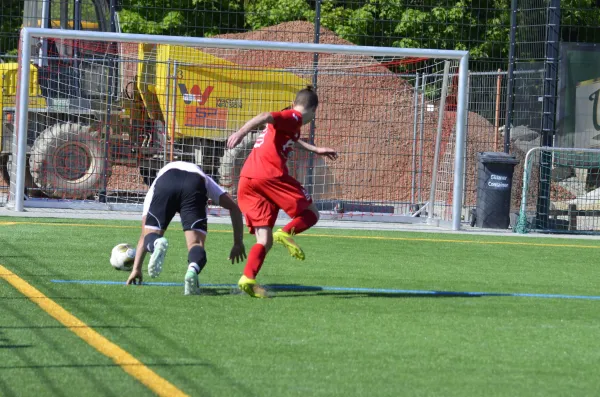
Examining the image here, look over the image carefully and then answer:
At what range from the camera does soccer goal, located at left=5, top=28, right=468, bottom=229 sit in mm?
17156

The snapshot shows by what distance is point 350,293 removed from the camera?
8.62 meters

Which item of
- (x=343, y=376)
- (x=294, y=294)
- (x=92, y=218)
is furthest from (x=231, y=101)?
(x=343, y=376)

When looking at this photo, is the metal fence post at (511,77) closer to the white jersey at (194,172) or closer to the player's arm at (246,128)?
the white jersey at (194,172)

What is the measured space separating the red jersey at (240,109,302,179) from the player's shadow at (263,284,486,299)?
953 mm

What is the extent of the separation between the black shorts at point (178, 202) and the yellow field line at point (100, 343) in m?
1.05

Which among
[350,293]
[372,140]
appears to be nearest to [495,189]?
[372,140]

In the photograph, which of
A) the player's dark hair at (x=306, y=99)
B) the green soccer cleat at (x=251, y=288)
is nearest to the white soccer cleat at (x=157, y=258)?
the green soccer cleat at (x=251, y=288)

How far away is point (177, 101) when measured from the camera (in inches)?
696

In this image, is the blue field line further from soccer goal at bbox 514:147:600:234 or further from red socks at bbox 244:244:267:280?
soccer goal at bbox 514:147:600:234

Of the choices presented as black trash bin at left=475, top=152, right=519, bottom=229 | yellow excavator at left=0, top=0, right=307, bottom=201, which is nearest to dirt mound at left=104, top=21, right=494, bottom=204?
yellow excavator at left=0, top=0, right=307, bottom=201

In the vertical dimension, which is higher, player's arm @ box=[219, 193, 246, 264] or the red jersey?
the red jersey

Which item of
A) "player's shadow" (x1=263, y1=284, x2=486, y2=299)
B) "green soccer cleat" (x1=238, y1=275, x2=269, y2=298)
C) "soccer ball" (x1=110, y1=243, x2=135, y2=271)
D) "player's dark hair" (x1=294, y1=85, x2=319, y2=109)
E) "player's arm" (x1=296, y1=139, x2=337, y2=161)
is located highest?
"player's dark hair" (x1=294, y1=85, x2=319, y2=109)

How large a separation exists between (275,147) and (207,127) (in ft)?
31.6

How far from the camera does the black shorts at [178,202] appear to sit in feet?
27.1
